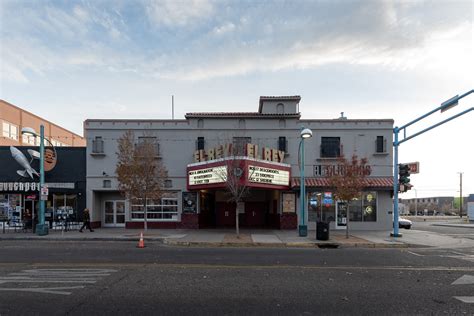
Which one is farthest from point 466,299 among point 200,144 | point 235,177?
point 200,144

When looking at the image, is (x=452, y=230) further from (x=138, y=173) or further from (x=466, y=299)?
(x=138, y=173)

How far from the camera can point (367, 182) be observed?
76.0ft

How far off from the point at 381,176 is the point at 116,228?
62.6 ft

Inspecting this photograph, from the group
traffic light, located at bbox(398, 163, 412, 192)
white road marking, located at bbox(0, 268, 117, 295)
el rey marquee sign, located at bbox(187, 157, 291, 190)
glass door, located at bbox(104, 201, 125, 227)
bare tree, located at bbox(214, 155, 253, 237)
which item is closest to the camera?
white road marking, located at bbox(0, 268, 117, 295)

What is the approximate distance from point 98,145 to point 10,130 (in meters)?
32.8

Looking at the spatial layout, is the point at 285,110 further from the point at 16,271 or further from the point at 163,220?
the point at 16,271

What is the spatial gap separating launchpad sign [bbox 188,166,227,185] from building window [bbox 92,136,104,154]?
680cm

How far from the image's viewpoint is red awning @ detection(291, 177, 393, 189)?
75.0 ft

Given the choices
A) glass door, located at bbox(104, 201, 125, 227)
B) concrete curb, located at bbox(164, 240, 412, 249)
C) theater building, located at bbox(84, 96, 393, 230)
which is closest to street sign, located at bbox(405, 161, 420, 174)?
theater building, located at bbox(84, 96, 393, 230)

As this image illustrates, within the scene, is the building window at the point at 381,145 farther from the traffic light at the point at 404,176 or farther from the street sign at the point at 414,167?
the traffic light at the point at 404,176

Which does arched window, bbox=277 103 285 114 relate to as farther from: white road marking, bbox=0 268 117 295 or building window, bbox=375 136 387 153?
white road marking, bbox=0 268 117 295

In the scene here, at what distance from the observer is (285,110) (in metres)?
25.6

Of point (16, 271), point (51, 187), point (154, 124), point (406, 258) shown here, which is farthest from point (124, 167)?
point (406, 258)

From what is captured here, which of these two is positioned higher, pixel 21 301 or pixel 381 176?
pixel 381 176
